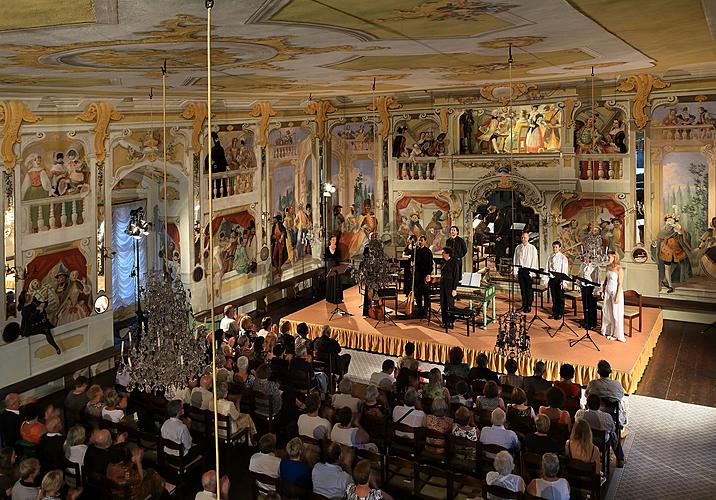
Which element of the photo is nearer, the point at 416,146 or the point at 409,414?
the point at 409,414

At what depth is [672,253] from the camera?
1722cm

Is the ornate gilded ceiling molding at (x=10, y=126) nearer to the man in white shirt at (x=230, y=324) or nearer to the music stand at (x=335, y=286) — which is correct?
the man in white shirt at (x=230, y=324)

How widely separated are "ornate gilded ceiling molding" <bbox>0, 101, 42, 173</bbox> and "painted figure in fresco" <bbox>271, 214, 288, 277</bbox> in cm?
842

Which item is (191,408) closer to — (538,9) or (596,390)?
(596,390)

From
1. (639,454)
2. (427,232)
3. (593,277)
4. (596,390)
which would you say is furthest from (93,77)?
(427,232)

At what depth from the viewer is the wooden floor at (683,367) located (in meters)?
12.7

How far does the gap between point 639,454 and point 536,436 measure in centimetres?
285

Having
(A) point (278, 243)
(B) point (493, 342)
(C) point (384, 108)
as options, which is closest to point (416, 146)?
(C) point (384, 108)

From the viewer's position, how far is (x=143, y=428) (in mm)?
10211

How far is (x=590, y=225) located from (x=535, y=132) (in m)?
2.83

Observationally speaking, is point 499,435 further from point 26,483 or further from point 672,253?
point 672,253

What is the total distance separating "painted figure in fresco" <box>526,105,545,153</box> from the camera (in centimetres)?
1873

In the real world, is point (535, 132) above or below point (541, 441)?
above

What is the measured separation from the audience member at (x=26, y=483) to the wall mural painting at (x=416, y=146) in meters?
14.5
